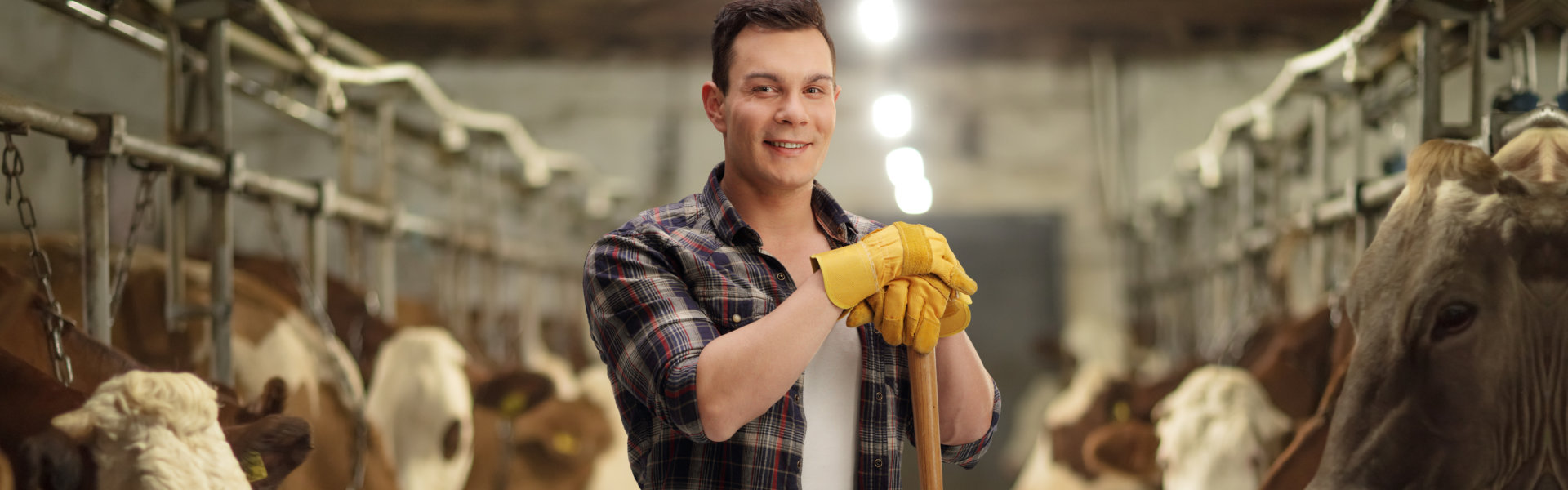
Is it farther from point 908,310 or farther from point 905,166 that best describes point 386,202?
point 908,310

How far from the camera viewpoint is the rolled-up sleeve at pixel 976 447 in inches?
45.3

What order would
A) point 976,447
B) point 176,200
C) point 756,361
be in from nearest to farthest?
point 756,361, point 976,447, point 176,200

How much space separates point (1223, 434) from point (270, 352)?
5.49ft

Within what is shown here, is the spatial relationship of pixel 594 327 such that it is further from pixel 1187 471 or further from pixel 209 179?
pixel 1187 471

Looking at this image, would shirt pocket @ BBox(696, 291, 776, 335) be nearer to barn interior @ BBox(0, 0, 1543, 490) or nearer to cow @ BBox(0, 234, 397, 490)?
cow @ BBox(0, 234, 397, 490)

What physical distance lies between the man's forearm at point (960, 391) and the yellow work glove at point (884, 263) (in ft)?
0.30

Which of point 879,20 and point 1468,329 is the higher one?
Result: point 879,20

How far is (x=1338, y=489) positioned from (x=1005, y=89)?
2428 millimetres

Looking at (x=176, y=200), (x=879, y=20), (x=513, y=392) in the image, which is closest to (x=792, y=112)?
(x=176, y=200)

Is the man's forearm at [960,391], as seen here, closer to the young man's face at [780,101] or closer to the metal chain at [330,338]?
the young man's face at [780,101]

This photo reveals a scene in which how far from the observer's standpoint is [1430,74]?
1.55 m

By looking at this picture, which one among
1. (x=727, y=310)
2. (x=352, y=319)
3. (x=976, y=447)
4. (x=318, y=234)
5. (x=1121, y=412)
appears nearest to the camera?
(x=727, y=310)

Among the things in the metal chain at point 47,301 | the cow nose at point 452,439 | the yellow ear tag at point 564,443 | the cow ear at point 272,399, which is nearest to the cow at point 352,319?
the cow nose at point 452,439

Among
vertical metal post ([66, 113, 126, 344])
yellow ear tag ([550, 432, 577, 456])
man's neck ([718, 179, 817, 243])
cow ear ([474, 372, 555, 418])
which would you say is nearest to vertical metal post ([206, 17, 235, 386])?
vertical metal post ([66, 113, 126, 344])
